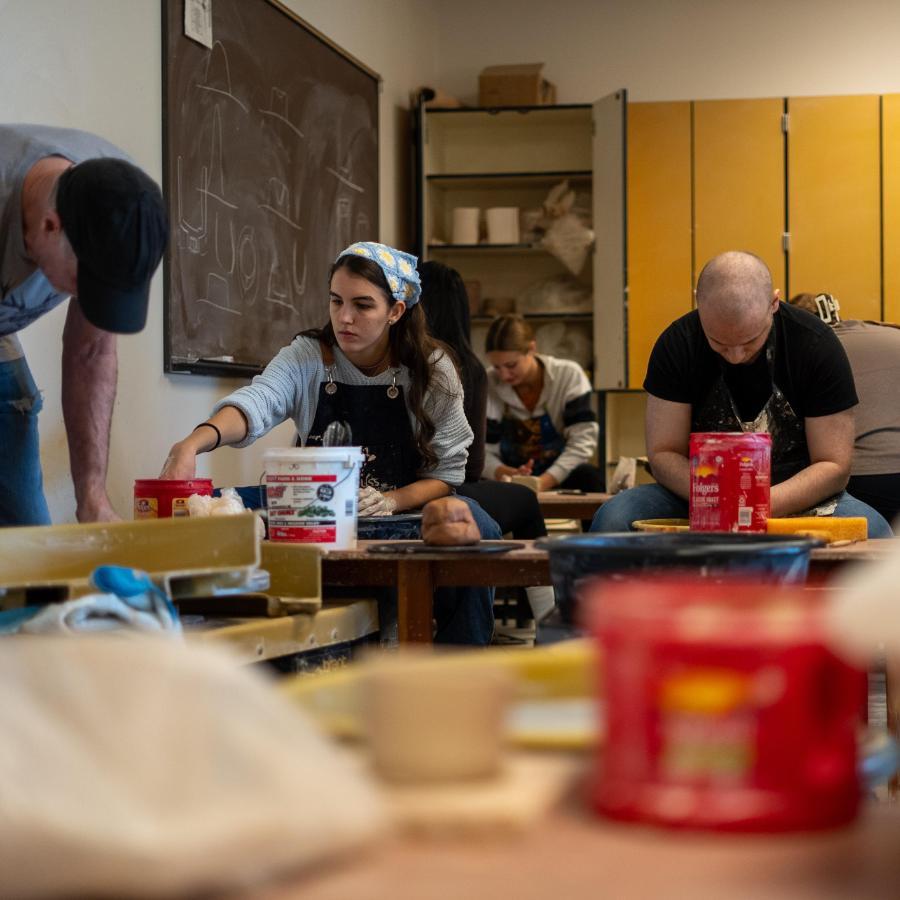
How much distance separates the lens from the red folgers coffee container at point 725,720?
54 cm

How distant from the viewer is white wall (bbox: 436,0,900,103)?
6594 mm

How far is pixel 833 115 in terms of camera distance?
249 inches

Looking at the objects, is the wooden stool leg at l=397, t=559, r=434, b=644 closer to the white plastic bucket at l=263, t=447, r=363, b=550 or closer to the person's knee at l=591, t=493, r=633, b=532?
the white plastic bucket at l=263, t=447, r=363, b=550

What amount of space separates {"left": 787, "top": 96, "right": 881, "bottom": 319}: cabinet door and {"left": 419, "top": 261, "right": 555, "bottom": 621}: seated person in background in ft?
9.74

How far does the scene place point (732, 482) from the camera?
1.94 m

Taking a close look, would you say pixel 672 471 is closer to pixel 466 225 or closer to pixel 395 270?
pixel 395 270

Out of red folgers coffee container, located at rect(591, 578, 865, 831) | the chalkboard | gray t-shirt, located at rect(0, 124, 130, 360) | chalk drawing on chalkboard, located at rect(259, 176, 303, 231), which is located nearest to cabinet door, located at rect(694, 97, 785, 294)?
the chalkboard

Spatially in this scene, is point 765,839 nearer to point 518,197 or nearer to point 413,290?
point 413,290

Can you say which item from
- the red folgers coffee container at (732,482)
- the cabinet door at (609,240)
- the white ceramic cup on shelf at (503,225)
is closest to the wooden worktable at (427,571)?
the red folgers coffee container at (732,482)

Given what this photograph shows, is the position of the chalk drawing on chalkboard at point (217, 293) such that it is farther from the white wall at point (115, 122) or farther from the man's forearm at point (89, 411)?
the man's forearm at point (89, 411)

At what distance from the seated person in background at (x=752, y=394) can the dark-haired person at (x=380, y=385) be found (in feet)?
1.28

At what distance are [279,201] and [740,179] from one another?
258 centimetres

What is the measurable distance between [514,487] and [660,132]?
3195 mm

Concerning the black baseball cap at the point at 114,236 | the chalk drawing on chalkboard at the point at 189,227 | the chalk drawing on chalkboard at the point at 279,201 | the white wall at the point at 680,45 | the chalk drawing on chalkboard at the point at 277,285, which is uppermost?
the white wall at the point at 680,45
